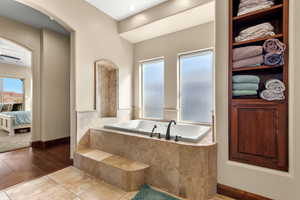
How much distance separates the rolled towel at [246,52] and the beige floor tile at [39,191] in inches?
98.9

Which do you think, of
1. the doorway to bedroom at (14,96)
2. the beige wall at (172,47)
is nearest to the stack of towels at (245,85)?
the beige wall at (172,47)

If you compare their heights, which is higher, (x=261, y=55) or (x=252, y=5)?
(x=252, y=5)

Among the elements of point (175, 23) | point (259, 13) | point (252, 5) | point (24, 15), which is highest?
point (24, 15)

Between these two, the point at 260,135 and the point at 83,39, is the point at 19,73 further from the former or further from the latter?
the point at 260,135

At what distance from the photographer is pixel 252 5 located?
158 cm

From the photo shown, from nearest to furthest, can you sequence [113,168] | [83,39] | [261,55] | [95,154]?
[261,55] < [113,168] < [95,154] < [83,39]

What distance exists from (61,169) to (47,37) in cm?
301

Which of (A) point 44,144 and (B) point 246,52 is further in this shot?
(A) point 44,144

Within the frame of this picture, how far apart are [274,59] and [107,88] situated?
297cm

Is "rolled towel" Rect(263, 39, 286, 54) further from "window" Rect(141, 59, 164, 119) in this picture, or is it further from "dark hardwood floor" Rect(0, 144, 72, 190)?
"dark hardwood floor" Rect(0, 144, 72, 190)

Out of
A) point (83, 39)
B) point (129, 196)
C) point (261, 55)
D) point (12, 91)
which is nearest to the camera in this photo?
point (261, 55)

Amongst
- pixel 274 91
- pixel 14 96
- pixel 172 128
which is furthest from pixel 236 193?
pixel 14 96

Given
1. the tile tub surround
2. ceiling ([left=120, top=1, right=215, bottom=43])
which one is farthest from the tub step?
ceiling ([left=120, top=1, right=215, bottom=43])

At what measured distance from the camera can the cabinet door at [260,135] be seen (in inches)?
55.1
